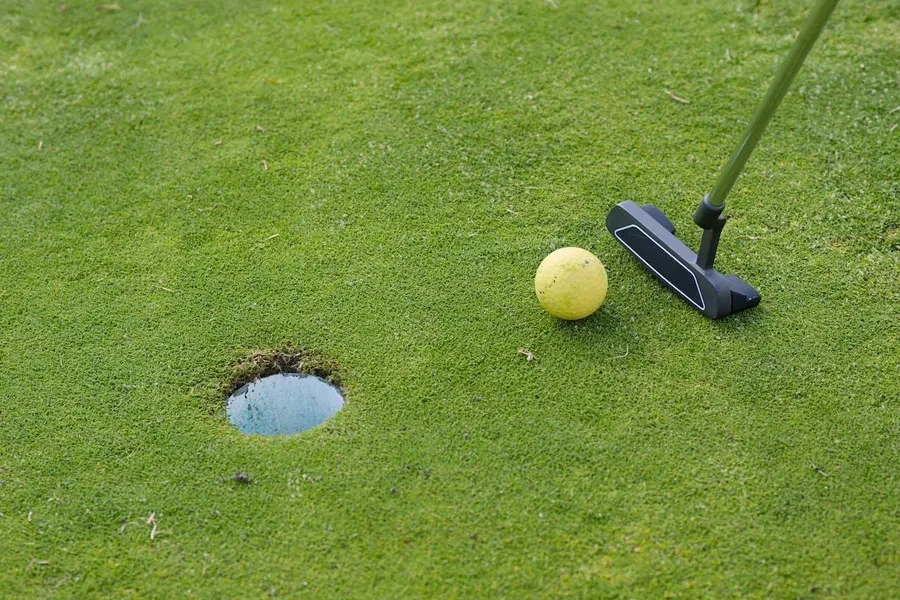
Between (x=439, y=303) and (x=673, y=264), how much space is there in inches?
46.2

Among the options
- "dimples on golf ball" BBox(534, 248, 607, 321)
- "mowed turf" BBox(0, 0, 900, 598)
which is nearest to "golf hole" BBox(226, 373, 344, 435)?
"mowed turf" BBox(0, 0, 900, 598)

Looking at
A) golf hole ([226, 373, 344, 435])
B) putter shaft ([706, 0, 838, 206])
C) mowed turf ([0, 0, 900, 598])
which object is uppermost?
putter shaft ([706, 0, 838, 206])

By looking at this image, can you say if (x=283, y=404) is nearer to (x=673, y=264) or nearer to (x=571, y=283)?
(x=571, y=283)

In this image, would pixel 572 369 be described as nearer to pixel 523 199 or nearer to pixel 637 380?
pixel 637 380

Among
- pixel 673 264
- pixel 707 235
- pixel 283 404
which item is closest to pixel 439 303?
pixel 283 404

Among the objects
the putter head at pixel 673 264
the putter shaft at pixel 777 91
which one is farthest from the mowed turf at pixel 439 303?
the putter shaft at pixel 777 91

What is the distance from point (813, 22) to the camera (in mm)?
3496

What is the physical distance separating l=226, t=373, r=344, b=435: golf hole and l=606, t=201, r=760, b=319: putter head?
1.71 meters

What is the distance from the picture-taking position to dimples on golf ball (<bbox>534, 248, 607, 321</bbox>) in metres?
3.90

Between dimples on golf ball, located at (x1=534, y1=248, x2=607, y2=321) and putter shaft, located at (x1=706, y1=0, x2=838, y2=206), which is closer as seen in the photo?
putter shaft, located at (x1=706, y1=0, x2=838, y2=206)

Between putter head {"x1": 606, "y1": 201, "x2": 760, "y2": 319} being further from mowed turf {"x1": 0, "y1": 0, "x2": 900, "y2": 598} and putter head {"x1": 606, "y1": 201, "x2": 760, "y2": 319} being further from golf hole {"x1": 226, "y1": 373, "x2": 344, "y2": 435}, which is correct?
golf hole {"x1": 226, "y1": 373, "x2": 344, "y2": 435}

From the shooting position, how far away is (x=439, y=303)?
4266 millimetres

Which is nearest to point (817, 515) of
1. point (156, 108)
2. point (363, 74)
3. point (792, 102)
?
point (792, 102)

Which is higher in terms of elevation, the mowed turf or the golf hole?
the mowed turf
